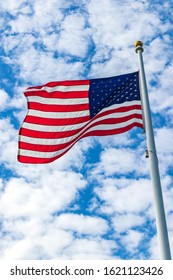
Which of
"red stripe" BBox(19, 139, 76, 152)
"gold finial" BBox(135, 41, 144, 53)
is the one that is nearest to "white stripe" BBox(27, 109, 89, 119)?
"red stripe" BBox(19, 139, 76, 152)

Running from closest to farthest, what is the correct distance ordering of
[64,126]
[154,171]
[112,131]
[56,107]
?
[154,171] < [112,131] < [64,126] < [56,107]

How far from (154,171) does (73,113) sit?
377cm

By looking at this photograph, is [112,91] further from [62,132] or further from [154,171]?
[154,171]

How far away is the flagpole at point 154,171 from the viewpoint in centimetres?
1239

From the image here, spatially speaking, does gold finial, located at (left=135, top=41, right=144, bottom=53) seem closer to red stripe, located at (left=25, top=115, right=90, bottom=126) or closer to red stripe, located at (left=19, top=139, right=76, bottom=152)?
red stripe, located at (left=25, top=115, right=90, bottom=126)

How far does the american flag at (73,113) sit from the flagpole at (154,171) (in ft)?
1.90

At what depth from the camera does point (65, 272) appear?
12.9 metres

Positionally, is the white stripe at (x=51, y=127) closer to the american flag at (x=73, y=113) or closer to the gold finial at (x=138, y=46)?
the american flag at (x=73, y=113)

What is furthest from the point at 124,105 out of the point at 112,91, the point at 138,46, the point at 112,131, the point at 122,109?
the point at 138,46

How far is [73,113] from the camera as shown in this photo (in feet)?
54.3

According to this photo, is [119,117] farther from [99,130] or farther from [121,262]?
[121,262]

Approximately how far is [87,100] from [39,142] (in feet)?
6.51

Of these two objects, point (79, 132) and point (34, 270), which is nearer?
point (34, 270)

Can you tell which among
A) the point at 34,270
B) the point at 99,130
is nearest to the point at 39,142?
the point at 99,130
